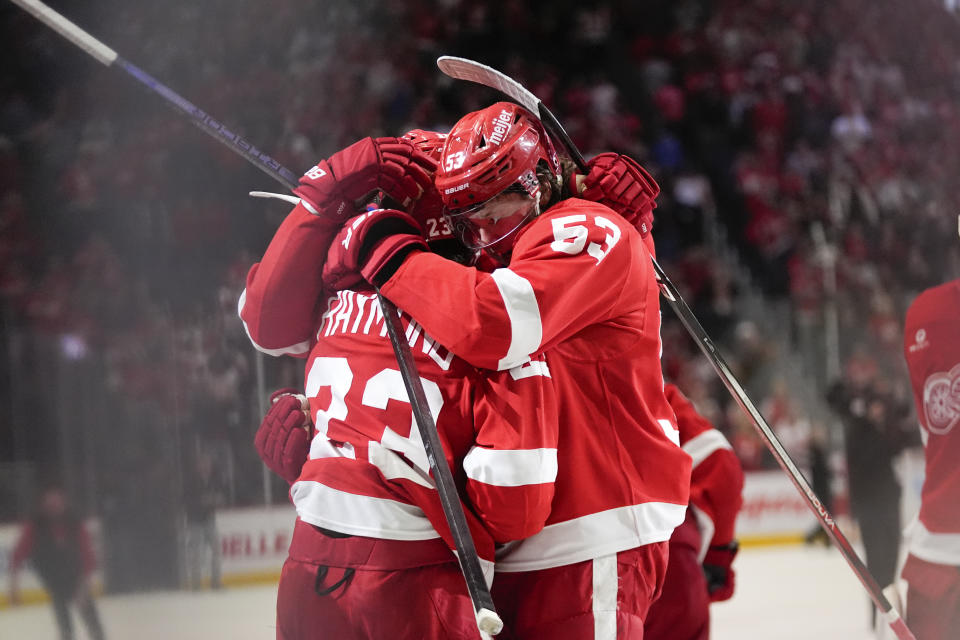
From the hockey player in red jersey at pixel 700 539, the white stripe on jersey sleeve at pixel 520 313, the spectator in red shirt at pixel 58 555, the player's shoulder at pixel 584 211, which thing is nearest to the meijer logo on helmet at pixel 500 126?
the player's shoulder at pixel 584 211

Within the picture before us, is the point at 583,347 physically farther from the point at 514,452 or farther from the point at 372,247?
the point at 372,247

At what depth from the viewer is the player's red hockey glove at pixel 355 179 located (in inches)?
58.2

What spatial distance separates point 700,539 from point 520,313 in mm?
1280

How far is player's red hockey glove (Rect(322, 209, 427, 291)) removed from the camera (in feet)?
4.58

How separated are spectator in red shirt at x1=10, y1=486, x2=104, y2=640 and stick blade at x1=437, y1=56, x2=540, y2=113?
2.84 metres

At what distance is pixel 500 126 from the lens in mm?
1485

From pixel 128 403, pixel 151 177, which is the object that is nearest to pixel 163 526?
pixel 128 403

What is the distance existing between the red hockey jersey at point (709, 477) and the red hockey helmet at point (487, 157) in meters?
1.08

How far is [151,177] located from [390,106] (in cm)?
183

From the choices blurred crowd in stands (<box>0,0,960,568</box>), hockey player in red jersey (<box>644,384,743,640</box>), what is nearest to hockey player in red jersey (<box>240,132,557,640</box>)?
hockey player in red jersey (<box>644,384,743,640</box>)

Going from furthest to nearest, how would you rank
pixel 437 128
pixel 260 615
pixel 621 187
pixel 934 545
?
pixel 437 128 < pixel 260 615 < pixel 934 545 < pixel 621 187

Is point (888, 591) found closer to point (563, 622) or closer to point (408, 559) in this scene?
point (563, 622)

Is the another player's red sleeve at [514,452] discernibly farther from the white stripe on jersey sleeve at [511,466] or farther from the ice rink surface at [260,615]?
the ice rink surface at [260,615]

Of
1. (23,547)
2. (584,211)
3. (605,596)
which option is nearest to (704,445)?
(605,596)
